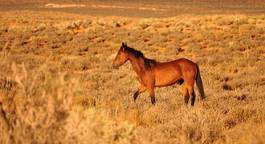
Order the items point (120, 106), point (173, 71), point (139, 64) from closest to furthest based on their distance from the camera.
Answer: point (120, 106)
point (173, 71)
point (139, 64)

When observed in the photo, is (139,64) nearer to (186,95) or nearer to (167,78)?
(167,78)

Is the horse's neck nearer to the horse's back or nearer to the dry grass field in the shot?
the horse's back

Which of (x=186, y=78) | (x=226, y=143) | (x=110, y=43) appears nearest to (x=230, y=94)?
(x=186, y=78)

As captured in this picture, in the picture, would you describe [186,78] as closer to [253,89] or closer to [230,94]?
[230,94]

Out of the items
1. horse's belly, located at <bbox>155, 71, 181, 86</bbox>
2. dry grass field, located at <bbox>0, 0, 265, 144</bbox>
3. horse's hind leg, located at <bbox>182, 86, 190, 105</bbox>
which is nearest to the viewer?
dry grass field, located at <bbox>0, 0, 265, 144</bbox>

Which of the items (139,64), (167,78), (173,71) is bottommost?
(167,78)

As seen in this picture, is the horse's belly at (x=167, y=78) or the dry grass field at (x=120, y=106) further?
the horse's belly at (x=167, y=78)

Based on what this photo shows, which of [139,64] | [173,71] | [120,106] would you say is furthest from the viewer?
[139,64]

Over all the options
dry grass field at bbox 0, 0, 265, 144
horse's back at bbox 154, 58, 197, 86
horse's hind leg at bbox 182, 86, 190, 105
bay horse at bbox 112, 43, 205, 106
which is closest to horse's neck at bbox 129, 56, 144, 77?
bay horse at bbox 112, 43, 205, 106

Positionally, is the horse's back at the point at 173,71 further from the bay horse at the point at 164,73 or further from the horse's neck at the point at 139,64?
the horse's neck at the point at 139,64

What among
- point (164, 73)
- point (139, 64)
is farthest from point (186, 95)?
point (139, 64)

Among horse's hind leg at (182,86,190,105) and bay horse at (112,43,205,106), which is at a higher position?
bay horse at (112,43,205,106)

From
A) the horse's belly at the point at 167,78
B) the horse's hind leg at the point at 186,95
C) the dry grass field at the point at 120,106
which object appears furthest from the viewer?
the horse's hind leg at the point at 186,95

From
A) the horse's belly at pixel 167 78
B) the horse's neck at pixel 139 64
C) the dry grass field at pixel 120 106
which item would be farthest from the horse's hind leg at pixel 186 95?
the horse's neck at pixel 139 64
